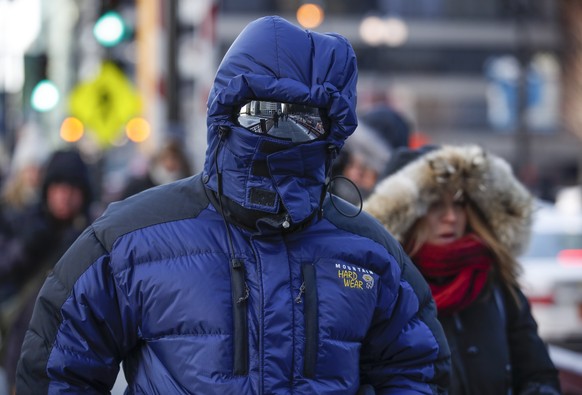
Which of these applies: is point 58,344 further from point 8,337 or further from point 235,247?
point 8,337

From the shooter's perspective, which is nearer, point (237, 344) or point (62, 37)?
point (237, 344)

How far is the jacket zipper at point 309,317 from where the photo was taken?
10.1 ft

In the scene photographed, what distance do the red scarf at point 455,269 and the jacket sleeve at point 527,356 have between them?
0.63 ft

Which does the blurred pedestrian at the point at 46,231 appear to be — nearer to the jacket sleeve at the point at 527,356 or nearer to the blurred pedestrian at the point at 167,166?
the blurred pedestrian at the point at 167,166

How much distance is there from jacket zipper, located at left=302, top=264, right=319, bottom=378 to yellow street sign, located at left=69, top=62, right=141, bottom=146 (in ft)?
47.7

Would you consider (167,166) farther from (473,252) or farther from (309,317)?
(309,317)

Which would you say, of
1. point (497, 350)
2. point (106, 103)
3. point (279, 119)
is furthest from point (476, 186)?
point (106, 103)

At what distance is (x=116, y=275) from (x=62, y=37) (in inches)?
2509

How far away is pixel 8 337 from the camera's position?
21.1ft

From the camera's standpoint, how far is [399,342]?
3.32 m

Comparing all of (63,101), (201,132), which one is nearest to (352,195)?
(201,132)

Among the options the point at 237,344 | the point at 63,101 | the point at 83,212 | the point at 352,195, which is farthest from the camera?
the point at 63,101

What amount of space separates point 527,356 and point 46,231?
11.1ft

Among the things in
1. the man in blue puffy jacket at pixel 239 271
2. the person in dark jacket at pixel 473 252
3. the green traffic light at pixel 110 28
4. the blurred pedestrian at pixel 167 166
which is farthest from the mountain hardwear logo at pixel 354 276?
the green traffic light at pixel 110 28
